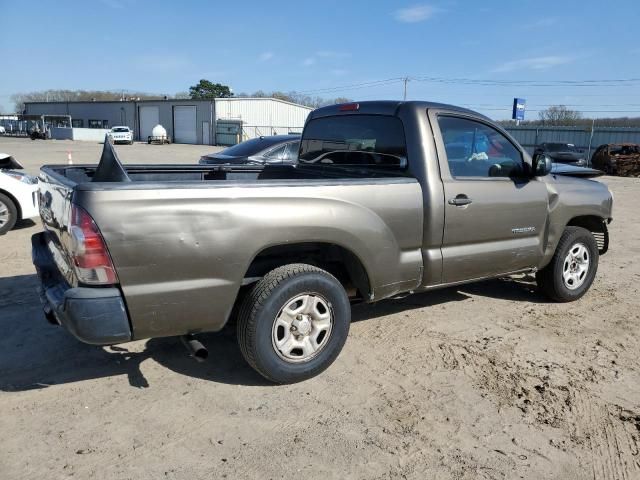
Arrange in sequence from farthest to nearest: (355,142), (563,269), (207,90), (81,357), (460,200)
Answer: (207,90) < (563,269) < (355,142) < (460,200) < (81,357)

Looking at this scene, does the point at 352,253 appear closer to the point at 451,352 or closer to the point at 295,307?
the point at 295,307

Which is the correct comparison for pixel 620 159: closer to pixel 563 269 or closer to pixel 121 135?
pixel 563 269

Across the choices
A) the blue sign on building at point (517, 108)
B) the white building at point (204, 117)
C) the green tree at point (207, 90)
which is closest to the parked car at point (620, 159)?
the blue sign on building at point (517, 108)

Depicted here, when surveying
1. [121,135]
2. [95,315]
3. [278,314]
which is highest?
[121,135]

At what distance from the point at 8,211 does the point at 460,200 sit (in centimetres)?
693

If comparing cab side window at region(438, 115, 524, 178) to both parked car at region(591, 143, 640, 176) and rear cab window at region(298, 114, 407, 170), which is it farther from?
parked car at region(591, 143, 640, 176)

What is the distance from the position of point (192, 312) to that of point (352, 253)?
116 cm

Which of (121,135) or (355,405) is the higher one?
(121,135)

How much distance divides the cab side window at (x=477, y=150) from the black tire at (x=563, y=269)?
101 cm

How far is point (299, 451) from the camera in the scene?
9.16 ft

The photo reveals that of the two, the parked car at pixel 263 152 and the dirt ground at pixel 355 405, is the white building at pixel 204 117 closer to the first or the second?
the parked car at pixel 263 152

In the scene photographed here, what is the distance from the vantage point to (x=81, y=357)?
3832 mm

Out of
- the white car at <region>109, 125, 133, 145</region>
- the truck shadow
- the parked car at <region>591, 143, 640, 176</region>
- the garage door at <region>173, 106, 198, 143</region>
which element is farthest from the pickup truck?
the garage door at <region>173, 106, 198, 143</region>

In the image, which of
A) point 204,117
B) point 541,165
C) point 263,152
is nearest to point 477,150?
point 541,165
